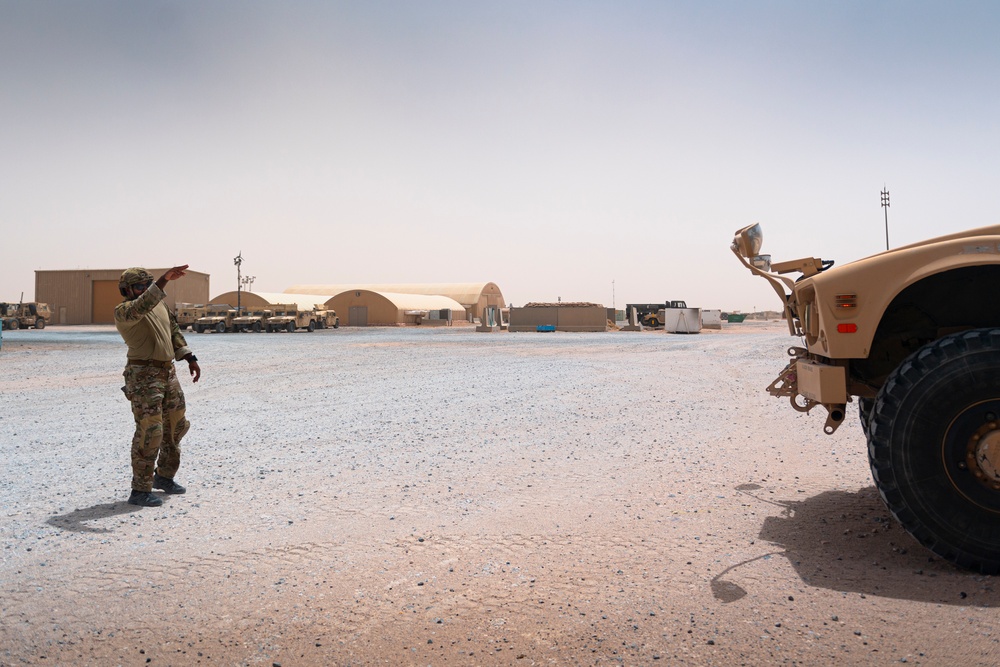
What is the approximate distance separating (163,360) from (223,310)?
140ft

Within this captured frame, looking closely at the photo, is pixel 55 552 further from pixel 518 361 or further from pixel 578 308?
pixel 578 308

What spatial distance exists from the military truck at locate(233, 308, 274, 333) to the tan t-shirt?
38.4 meters

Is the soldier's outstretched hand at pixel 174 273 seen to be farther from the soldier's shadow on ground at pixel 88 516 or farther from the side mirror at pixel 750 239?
the side mirror at pixel 750 239

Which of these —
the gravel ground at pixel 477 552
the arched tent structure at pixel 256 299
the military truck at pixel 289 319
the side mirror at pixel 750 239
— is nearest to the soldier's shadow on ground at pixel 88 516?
the gravel ground at pixel 477 552

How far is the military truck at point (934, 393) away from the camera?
3.31 metres

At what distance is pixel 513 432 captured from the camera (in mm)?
7438

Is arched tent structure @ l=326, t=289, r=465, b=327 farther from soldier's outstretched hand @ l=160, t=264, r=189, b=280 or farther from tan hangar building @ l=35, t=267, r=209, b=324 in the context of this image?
soldier's outstretched hand @ l=160, t=264, r=189, b=280

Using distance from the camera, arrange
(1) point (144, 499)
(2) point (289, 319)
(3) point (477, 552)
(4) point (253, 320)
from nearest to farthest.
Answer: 1. (3) point (477, 552)
2. (1) point (144, 499)
3. (4) point (253, 320)
4. (2) point (289, 319)

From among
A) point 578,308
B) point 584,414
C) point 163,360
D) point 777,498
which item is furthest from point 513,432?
point 578,308

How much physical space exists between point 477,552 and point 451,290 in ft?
246

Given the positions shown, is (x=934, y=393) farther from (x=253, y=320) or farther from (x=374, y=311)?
(x=374, y=311)

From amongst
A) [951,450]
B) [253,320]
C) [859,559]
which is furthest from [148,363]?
[253,320]

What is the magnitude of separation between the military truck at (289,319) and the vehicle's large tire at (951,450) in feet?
134

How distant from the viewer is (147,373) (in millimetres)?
4852
